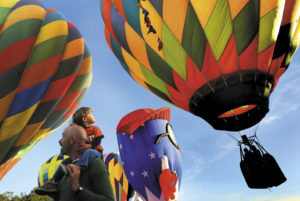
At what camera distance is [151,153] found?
4492 mm

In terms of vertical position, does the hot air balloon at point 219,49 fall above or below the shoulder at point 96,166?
below

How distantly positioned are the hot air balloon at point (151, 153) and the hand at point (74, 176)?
8.33ft

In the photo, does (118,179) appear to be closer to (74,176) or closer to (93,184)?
(93,184)

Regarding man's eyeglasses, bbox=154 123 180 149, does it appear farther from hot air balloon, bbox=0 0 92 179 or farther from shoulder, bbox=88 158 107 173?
hot air balloon, bbox=0 0 92 179

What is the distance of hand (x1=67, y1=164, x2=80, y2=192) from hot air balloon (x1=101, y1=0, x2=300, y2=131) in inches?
130

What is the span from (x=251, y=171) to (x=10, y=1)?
20.6ft

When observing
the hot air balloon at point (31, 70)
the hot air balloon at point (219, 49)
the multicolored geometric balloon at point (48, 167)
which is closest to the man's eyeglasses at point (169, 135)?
the hot air balloon at point (219, 49)

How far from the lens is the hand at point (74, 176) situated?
1797 millimetres

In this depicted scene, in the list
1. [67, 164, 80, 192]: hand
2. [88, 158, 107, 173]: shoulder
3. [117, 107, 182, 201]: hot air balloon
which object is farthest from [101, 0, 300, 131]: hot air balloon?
[67, 164, 80, 192]: hand

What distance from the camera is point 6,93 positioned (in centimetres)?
562

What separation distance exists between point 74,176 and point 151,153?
274cm

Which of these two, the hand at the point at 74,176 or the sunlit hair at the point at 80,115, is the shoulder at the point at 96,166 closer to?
the hand at the point at 74,176

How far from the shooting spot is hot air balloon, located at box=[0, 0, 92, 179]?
568cm

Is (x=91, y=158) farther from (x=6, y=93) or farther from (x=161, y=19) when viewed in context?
(x=6, y=93)
